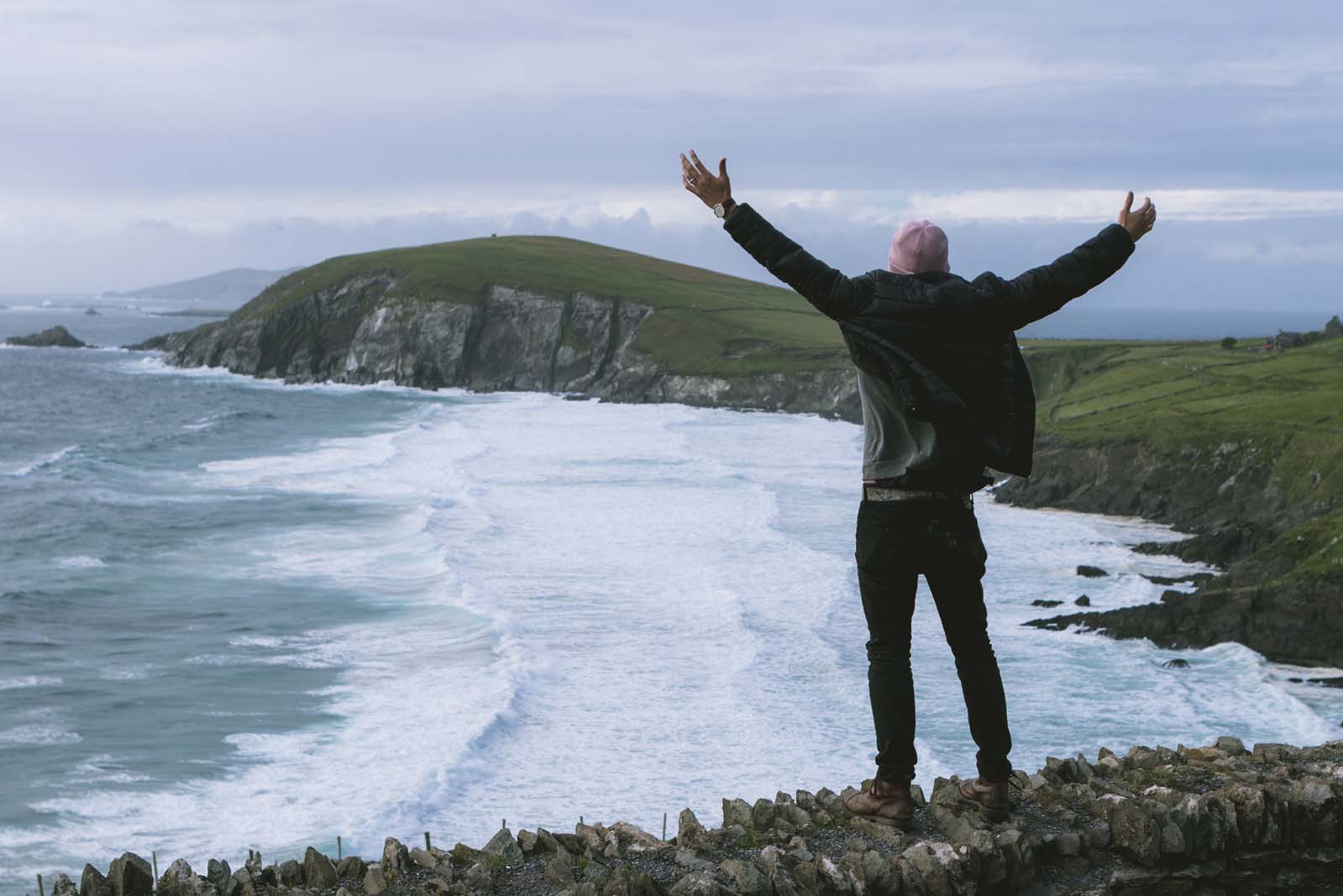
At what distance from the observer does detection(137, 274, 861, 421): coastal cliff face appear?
12131cm

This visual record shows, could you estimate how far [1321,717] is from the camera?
2309 centimetres

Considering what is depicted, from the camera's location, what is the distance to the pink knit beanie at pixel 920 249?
7145 millimetres

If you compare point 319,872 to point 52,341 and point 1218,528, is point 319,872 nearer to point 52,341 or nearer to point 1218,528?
point 1218,528

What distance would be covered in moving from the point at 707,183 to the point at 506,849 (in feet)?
13.1

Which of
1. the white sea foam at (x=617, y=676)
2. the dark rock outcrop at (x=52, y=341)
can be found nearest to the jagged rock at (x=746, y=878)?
the white sea foam at (x=617, y=676)

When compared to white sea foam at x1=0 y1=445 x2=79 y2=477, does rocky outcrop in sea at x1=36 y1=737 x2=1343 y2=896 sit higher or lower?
higher

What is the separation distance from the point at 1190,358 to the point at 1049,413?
34.4ft

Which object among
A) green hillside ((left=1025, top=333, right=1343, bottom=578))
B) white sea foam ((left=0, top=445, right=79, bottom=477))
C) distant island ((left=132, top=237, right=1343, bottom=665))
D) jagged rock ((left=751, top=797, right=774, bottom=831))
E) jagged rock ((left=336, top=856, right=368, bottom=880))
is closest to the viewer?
jagged rock ((left=336, top=856, right=368, bottom=880))

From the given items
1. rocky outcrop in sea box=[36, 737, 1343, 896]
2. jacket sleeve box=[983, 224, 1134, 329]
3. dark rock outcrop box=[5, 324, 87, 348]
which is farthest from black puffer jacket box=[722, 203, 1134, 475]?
dark rock outcrop box=[5, 324, 87, 348]

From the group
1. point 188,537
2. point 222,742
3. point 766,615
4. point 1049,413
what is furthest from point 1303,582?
point 1049,413

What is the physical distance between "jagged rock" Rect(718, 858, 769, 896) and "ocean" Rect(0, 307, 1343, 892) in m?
9.89

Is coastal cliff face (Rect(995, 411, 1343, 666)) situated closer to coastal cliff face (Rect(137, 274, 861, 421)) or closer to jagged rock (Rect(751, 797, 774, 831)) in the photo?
jagged rock (Rect(751, 797, 774, 831))

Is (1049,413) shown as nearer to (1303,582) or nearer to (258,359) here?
(1303,582)

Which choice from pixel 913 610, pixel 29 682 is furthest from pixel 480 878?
pixel 29 682
